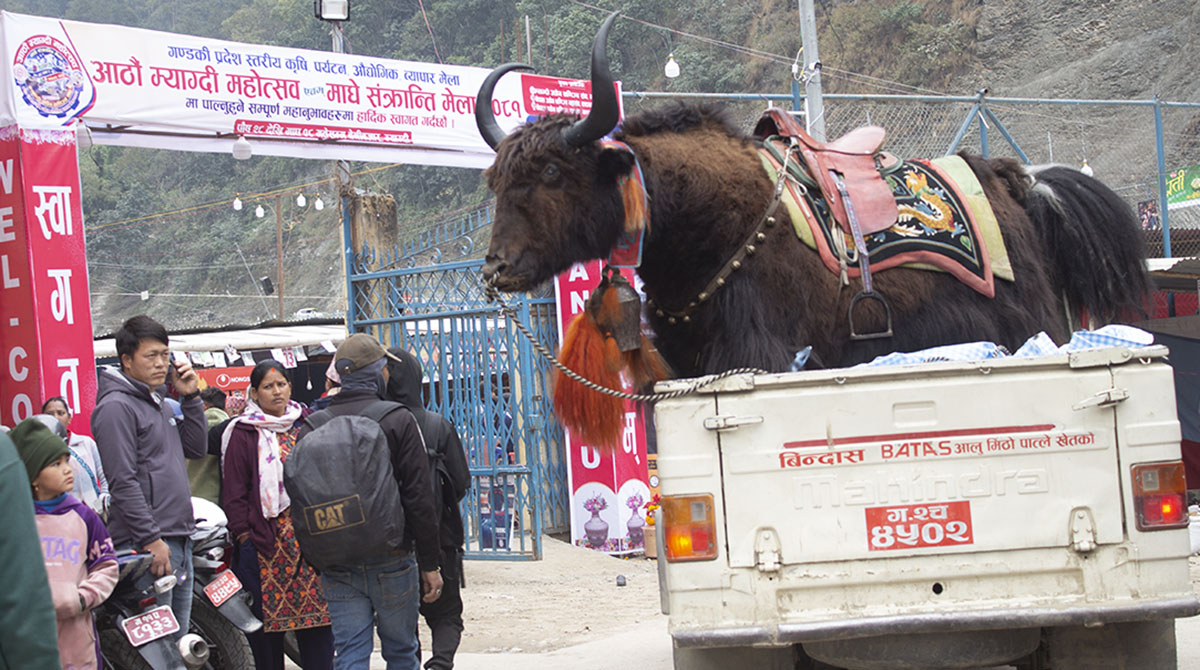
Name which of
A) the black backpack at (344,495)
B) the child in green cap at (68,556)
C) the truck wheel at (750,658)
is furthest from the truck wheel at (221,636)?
the truck wheel at (750,658)

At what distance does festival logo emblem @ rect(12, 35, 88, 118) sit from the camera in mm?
7141

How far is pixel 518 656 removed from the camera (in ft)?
21.9

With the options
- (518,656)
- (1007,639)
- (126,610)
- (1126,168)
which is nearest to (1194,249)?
(1126,168)

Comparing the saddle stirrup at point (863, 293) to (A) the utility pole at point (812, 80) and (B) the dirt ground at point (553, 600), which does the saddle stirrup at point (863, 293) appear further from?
(A) the utility pole at point (812, 80)

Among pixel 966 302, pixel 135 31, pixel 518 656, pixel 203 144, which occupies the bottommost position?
pixel 518 656

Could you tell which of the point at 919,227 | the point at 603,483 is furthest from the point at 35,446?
the point at 603,483

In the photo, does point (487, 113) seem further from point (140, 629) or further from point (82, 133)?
point (82, 133)

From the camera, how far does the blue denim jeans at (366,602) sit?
4582 millimetres

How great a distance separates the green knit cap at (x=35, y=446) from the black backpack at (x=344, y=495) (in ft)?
3.19

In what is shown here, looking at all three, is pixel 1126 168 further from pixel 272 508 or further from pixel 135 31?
pixel 272 508

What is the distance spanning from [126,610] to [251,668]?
2.43 feet

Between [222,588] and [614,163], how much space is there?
104 inches

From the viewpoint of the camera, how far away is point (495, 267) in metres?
4.59

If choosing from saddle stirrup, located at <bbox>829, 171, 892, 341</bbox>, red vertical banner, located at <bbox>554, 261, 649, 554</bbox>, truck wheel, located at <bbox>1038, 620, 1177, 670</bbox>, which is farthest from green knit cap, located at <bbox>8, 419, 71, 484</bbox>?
red vertical banner, located at <bbox>554, 261, 649, 554</bbox>
